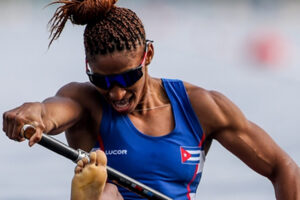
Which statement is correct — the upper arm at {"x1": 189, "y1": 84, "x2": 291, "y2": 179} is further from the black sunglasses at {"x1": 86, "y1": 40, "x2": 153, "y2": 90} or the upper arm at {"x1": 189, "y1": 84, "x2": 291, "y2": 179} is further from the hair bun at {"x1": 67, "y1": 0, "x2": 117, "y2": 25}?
the hair bun at {"x1": 67, "y1": 0, "x2": 117, "y2": 25}

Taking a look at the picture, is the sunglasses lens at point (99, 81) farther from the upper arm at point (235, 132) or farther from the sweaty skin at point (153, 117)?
the upper arm at point (235, 132)

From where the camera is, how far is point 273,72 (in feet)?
20.9

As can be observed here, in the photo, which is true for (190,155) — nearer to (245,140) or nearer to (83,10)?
(245,140)

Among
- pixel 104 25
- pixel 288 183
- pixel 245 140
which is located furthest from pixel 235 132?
pixel 104 25

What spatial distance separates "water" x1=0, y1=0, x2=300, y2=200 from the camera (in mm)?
6172

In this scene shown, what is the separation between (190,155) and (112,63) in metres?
0.53

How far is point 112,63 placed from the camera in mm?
3895

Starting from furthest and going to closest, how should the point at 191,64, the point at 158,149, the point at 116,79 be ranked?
the point at 191,64
the point at 158,149
the point at 116,79

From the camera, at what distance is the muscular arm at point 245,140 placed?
4.16 m

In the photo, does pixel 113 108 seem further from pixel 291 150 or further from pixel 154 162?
pixel 291 150

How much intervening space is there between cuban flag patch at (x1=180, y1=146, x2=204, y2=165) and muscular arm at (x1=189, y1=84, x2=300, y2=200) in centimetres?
8

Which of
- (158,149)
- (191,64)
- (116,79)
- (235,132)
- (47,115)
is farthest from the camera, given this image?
(191,64)

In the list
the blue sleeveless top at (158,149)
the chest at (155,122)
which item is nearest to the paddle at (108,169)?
the blue sleeveless top at (158,149)

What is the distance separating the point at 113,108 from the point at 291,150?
2350mm
